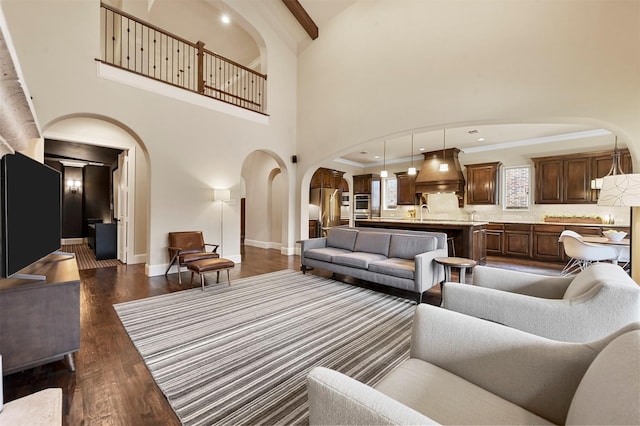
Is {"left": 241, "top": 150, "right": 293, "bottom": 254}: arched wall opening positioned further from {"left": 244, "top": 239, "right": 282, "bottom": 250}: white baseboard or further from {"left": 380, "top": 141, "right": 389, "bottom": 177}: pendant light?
{"left": 380, "top": 141, "right": 389, "bottom": 177}: pendant light

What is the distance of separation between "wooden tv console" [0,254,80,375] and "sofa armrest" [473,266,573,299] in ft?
10.9

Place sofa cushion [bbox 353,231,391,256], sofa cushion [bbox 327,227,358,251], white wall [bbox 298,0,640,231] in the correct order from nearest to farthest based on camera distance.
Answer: white wall [bbox 298,0,640,231] < sofa cushion [bbox 353,231,391,256] < sofa cushion [bbox 327,227,358,251]

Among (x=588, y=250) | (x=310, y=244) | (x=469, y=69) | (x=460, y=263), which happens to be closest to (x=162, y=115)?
(x=310, y=244)

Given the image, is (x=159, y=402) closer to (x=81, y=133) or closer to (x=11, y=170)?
(x=11, y=170)

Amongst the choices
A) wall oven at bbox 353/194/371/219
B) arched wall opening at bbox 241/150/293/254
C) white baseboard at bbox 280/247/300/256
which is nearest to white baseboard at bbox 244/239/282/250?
arched wall opening at bbox 241/150/293/254

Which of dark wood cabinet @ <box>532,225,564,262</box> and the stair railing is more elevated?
the stair railing

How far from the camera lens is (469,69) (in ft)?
13.9

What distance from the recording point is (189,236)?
192 inches

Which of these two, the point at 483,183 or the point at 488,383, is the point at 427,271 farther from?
the point at 483,183

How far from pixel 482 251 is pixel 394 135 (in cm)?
323

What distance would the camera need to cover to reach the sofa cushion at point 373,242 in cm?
438

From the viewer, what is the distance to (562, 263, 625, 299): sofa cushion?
5.01ft

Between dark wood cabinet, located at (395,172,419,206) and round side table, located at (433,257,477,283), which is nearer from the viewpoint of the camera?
round side table, located at (433,257,477,283)

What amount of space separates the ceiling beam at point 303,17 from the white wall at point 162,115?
708mm
